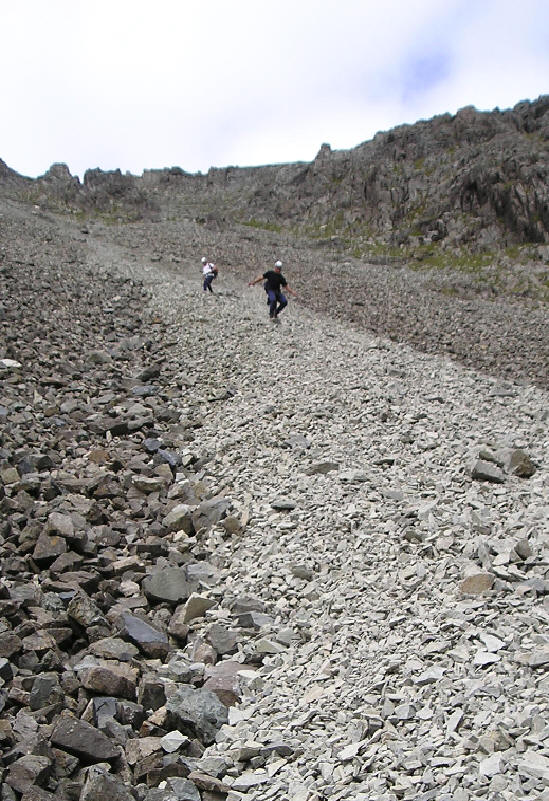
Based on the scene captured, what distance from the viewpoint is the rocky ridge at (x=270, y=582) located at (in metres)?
5.89

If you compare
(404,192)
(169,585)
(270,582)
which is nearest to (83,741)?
(169,585)

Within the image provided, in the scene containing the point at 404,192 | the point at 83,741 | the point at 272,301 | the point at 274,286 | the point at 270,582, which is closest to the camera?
the point at 83,741

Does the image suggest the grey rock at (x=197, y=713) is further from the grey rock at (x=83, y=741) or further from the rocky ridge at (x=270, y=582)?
the grey rock at (x=83, y=741)

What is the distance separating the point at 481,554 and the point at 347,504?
2801mm

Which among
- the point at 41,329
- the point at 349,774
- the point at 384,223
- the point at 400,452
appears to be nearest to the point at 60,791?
the point at 349,774

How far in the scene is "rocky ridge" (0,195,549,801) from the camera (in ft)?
19.3

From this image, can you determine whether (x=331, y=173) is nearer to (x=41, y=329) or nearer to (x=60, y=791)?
(x=41, y=329)

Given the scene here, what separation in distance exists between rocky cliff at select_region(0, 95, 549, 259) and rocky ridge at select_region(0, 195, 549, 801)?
4855 cm

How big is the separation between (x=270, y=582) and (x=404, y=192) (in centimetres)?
7258

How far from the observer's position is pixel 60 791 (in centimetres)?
555

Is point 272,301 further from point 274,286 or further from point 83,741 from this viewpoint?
point 83,741

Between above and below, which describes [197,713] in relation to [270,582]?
below

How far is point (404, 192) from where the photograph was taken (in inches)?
2913

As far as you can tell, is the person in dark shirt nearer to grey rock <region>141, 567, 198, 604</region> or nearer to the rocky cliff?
grey rock <region>141, 567, 198, 604</region>
